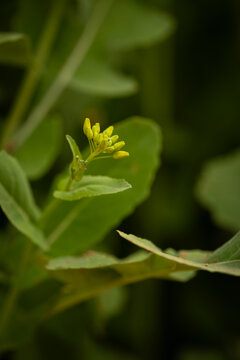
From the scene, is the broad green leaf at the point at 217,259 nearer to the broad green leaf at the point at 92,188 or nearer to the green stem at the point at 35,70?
the broad green leaf at the point at 92,188

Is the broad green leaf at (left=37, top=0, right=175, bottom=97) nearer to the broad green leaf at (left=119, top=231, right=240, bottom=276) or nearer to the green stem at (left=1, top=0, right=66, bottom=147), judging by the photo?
the green stem at (left=1, top=0, right=66, bottom=147)

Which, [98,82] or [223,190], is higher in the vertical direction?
[98,82]

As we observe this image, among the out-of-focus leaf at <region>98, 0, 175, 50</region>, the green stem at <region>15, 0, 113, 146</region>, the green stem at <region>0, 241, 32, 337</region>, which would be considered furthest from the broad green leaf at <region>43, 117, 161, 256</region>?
the out-of-focus leaf at <region>98, 0, 175, 50</region>

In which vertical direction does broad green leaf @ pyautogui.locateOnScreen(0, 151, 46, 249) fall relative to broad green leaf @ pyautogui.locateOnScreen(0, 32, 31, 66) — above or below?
below

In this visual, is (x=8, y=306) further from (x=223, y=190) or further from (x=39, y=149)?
(x=223, y=190)

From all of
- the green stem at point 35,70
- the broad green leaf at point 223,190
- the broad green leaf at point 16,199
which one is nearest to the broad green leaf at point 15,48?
the green stem at point 35,70

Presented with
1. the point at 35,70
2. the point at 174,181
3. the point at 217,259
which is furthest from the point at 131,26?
the point at 217,259

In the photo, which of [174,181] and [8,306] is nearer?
[8,306]
